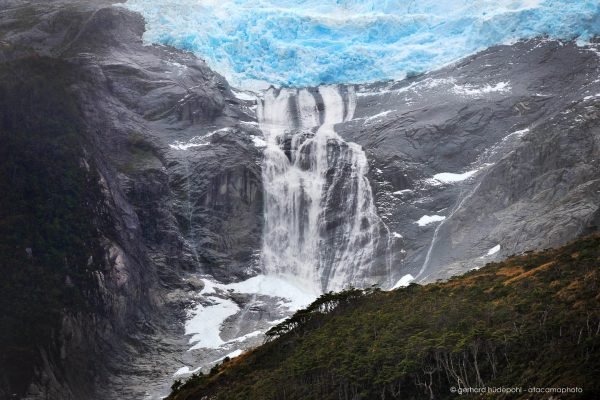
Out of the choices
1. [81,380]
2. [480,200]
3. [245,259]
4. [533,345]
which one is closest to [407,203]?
[480,200]

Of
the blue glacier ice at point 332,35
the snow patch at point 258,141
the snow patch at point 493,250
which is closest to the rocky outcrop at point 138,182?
the snow patch at point 258,141

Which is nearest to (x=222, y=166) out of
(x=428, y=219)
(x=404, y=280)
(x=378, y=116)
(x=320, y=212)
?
(x=320, y=212)

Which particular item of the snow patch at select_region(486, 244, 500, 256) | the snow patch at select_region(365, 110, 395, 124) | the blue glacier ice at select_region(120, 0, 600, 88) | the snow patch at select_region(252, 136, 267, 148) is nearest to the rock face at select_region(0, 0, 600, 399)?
the snow patch at select_region(486, 244, 500, 256)

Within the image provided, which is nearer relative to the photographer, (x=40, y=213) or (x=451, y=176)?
(x=40, y=213)

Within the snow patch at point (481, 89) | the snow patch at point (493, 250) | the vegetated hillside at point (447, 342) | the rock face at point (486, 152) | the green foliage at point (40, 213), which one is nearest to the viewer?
the vegetated hillside at point (447, 342)

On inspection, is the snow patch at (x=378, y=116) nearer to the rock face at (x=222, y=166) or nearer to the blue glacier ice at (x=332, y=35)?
the rock face at (x=222, y=166)

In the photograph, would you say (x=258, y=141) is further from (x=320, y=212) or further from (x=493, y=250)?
(x=493, y=250)

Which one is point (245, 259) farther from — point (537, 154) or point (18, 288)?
point (537, 154)
